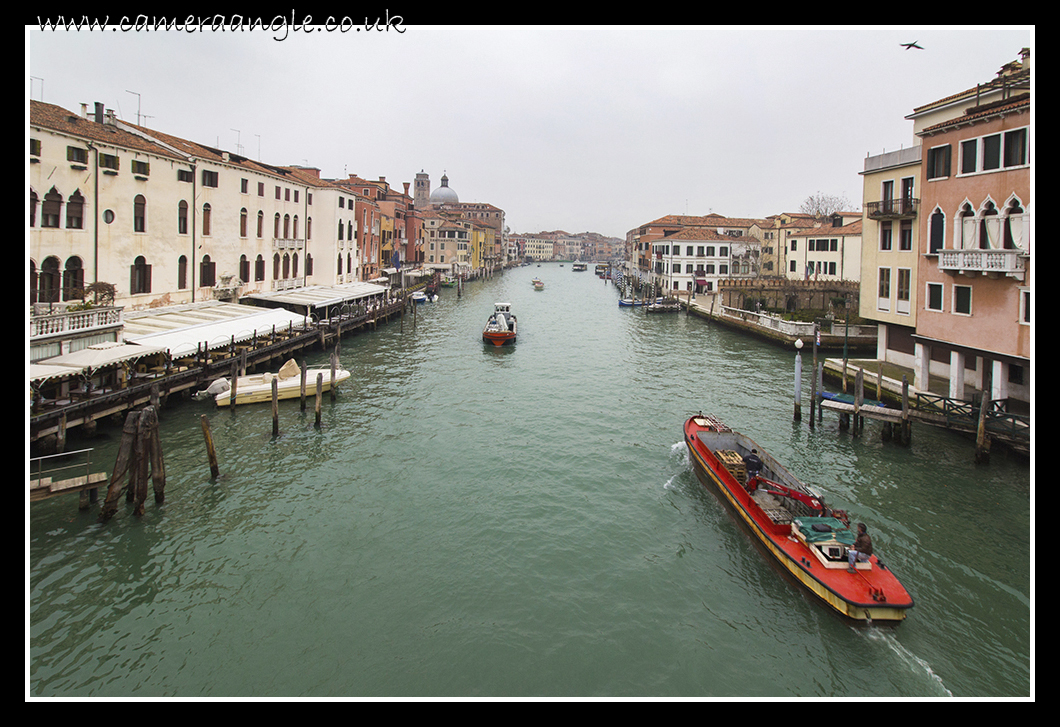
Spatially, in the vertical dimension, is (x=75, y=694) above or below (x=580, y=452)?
below

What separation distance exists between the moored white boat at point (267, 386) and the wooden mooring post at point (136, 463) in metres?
7.09

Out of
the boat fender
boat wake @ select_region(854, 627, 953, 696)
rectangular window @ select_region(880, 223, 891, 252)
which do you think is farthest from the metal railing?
rectangular window @ select_region(880, 223, 891, 252)

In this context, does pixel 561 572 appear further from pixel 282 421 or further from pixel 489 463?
pixel 282 421

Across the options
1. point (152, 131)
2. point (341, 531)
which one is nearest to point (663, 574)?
point (341, 531)

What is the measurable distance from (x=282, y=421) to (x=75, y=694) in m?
12.4

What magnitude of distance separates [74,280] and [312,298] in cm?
1442

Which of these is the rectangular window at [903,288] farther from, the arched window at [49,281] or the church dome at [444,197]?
the church dome at [444,197]

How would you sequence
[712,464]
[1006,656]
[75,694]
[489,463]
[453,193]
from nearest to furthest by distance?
[75,694] → [1006,656] → [712,464] → [489,463] → [453,193]

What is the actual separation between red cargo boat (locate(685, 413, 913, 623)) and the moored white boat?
13.4m

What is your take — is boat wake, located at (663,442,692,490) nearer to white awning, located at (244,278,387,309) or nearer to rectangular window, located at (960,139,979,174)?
rectangular window, located at (960,139,979,174)

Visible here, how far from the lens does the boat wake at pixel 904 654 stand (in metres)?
8.65

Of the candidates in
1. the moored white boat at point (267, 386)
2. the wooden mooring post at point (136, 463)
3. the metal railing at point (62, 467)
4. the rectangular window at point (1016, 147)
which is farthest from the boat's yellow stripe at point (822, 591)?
the moored white boat at point (267, 386)

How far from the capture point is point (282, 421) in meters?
20.2

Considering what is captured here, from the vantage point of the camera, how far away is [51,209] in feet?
69.2
